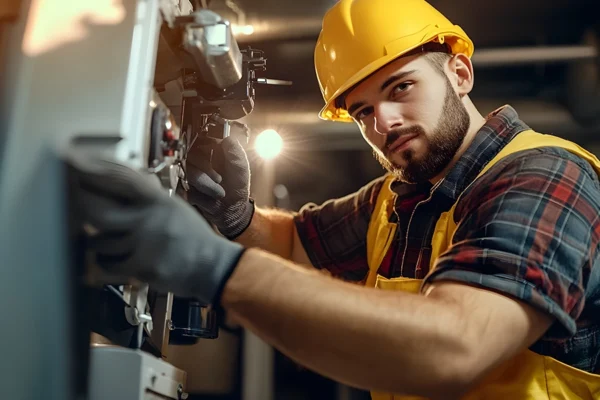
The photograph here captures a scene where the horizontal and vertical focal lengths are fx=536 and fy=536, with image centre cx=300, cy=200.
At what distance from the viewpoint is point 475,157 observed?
1.09m

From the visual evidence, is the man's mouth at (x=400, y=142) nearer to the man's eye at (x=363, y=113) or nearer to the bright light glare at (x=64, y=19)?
the man's eye at (x=363, y=113)

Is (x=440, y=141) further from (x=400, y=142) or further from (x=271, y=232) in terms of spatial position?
(x=271, y=232)

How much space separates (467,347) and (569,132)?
175cm

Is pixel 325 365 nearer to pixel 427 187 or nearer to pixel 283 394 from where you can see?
pixel 427 187

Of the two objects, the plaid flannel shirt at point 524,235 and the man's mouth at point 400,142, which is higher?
the man's mouth at point 400,142

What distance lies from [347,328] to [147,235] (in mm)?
273

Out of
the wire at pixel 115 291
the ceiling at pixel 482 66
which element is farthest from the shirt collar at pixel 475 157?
the ceiling at pixel 482 66

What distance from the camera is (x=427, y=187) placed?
1250 millimetres

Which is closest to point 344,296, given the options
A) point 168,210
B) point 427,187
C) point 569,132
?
point 168,210

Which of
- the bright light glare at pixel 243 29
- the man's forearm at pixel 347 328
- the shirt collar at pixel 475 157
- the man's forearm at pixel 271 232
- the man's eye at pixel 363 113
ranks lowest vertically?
the man's forearm at pixel 347 328

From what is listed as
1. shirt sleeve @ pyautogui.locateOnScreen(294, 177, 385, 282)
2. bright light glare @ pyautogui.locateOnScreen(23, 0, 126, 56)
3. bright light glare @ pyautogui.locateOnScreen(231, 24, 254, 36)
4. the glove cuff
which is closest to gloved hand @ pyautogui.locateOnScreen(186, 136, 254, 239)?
the glove cuff

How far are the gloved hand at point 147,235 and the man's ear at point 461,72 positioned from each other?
0.82 metres

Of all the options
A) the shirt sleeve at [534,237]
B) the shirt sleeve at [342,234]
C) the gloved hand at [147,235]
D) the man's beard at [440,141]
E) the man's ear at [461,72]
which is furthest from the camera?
the shirt sleeve at [342,234]

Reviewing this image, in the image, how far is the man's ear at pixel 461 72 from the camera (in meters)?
1.28
